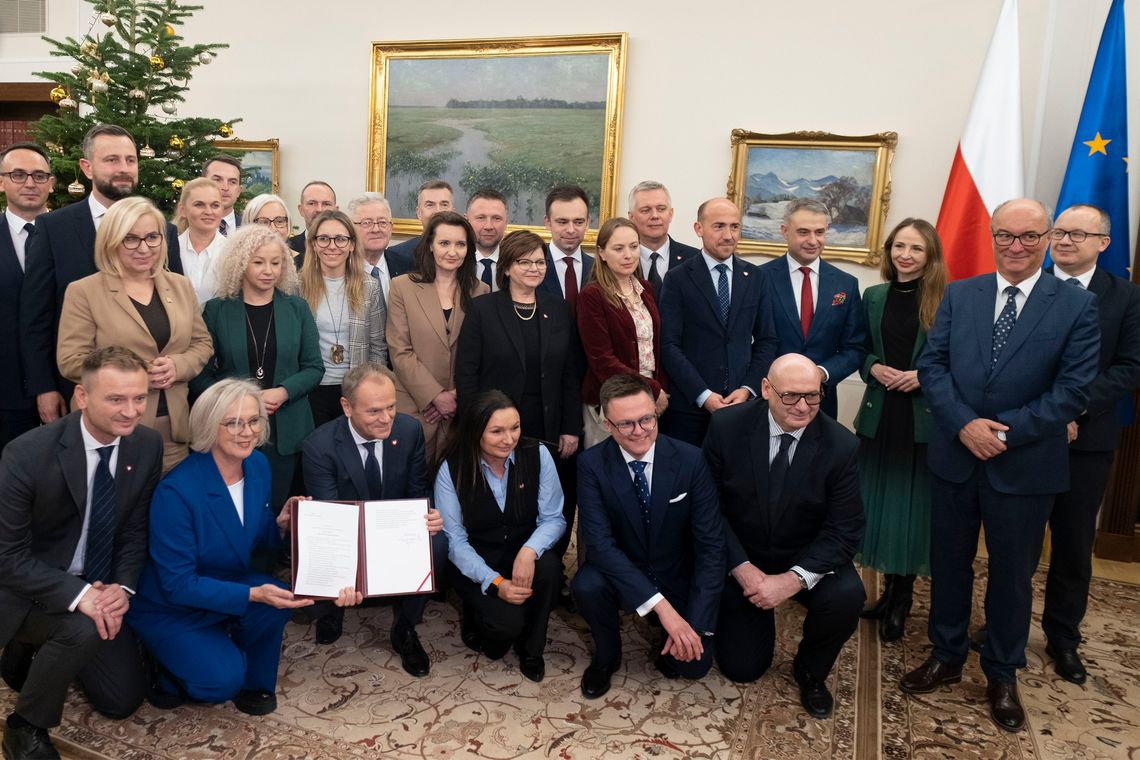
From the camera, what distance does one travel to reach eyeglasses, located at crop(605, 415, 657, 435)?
293 cm

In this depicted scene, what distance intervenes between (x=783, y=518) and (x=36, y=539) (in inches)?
102

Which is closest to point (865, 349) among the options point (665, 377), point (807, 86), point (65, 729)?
point (665, 377)

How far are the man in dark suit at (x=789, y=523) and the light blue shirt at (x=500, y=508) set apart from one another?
67 centimetres

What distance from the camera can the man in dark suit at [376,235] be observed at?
4.16 m

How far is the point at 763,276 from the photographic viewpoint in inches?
148

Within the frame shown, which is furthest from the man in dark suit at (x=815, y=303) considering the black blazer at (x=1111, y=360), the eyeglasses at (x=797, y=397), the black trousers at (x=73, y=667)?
the black trousers at (x=73, y=667)

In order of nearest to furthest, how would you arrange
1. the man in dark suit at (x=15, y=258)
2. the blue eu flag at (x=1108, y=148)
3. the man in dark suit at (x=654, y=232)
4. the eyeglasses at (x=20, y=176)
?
1. the man in dark suit at (x=15, y=258)
2. the eyeglasses at (x=20, y=176)
3. the man in dark suit at (x=654, y=232)
4. the blue eu flag at (x=1108, y=148)

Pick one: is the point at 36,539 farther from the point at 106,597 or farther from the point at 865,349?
the point at 865,349

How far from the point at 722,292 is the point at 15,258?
125 inches

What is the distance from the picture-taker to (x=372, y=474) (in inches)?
126

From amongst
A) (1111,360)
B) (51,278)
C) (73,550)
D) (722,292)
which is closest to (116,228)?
(51,278)

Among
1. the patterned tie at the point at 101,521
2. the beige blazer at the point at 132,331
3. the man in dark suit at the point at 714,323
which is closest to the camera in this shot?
the patterned tie at the point at 101,521

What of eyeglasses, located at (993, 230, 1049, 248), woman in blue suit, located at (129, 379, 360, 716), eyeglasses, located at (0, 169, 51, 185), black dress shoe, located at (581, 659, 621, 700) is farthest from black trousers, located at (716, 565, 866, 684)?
eyeglasses, located at (0, 169, 51, 185)

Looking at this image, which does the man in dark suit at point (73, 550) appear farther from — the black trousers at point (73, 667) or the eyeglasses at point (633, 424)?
the eyeglasses at point (633, 424)
